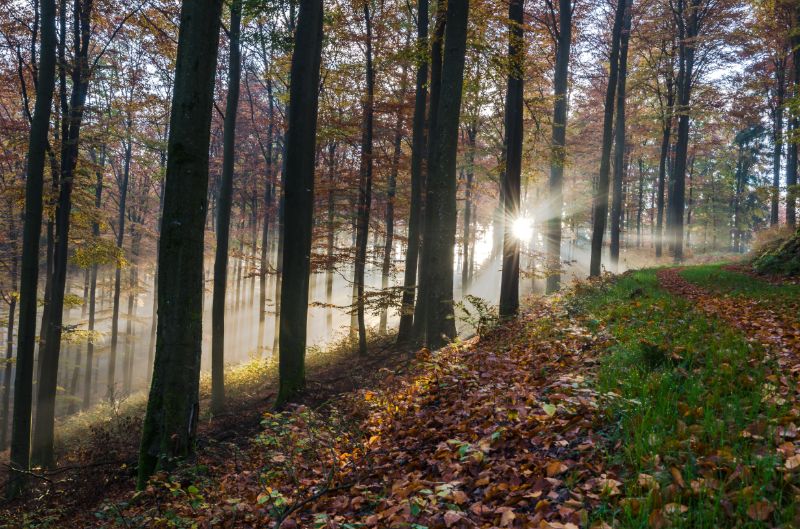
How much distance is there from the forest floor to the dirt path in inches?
1.5

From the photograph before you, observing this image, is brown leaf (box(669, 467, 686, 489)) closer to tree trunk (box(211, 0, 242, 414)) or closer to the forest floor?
the forest floor

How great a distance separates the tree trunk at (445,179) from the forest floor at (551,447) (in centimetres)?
177

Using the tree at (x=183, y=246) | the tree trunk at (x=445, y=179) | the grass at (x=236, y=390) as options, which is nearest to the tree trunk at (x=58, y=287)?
the grass at (x=236, y=390)

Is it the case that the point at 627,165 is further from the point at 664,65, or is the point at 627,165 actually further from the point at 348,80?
the point at 348,80

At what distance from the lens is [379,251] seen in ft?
49.2

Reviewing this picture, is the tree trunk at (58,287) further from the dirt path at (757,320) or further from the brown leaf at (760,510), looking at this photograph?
the dirt path at (757,320)

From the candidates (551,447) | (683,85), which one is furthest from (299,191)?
(683,85)

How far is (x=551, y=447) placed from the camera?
3.54 metres

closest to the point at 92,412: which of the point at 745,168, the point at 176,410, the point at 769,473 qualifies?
the point at 176,410

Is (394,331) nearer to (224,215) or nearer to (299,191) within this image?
(224,215)

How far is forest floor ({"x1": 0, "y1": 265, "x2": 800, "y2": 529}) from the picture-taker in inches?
104

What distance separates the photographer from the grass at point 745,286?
851 cm

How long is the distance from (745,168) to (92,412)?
5150 cm

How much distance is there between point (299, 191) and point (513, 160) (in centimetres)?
478
